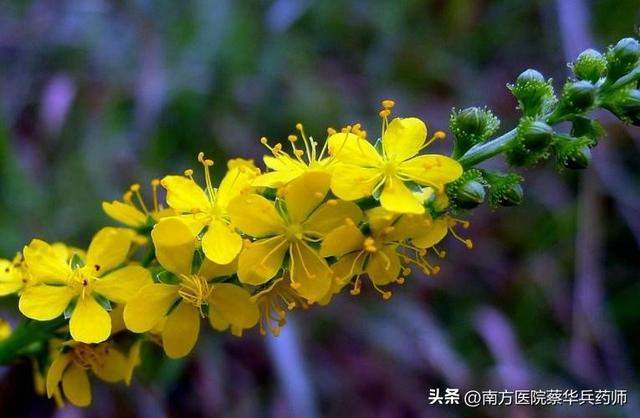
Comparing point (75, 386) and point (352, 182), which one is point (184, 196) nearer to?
point (352, 182)

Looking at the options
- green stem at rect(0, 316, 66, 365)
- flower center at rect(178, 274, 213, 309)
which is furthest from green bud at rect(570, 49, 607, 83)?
green stem at rect(0, 316, 66, 365)

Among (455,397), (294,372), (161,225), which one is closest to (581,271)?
(455,397)

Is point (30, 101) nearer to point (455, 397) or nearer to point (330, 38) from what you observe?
point (330, 38)

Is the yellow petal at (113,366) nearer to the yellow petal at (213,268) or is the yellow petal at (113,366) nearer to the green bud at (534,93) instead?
the yellow petal at (213,268)

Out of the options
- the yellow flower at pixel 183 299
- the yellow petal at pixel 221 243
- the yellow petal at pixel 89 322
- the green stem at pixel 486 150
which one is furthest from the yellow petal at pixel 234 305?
the green stem at pixel 486 150

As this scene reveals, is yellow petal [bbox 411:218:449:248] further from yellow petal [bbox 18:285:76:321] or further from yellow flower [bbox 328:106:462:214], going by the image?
yellow petal [bbox 18:285:76:321]

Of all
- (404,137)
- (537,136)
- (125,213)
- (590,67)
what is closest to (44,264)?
(125,213)
